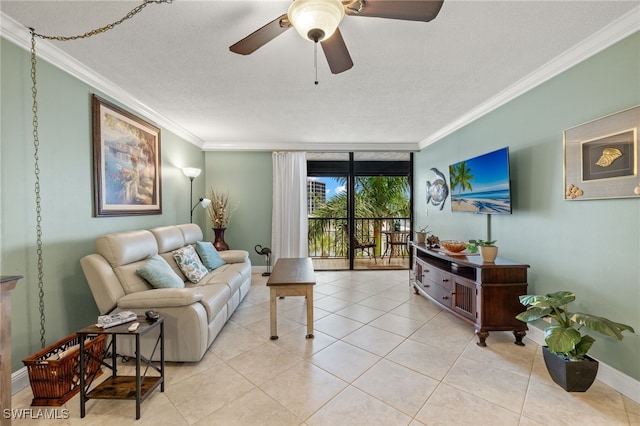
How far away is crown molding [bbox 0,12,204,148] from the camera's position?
1.71 metres

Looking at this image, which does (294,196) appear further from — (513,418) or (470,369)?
(513,418)

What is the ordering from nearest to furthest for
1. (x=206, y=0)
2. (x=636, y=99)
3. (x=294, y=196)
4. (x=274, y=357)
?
(x=206, y=0), (x=636, y=99), (x=274, y=357), (x=294, y=196)

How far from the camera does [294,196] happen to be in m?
4.95

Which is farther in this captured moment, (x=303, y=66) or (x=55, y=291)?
(x=303, y=66)

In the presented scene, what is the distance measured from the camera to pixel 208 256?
3455 millimetres

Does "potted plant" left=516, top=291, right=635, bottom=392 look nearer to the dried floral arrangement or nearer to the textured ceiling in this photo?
the textured ceiling

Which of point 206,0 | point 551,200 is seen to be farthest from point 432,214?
point 206,0

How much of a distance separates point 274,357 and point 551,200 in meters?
2.75

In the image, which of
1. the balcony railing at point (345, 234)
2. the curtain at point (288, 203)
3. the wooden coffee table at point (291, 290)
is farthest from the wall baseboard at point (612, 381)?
the balcony railing at point (345, 234)

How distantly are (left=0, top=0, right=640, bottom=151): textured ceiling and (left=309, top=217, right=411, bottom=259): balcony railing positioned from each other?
9.33 feet

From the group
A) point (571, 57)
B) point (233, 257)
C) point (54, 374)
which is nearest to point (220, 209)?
point (233, 257)

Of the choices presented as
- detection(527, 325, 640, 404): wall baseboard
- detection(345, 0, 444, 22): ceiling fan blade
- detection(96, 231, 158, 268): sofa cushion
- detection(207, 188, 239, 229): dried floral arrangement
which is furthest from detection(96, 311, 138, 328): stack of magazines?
detection(527, 325, 640, 404): wall baseboard

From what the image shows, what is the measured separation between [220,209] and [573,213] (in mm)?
4524

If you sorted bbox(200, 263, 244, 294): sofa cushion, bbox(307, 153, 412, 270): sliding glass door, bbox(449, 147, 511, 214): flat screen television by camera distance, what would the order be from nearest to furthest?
bbox(449, 147, 511, 214): flat screen television, bbox(200, 263, 244, 294): sofa cushion, bbox(307, 153, 412, 270): sliding glass door
